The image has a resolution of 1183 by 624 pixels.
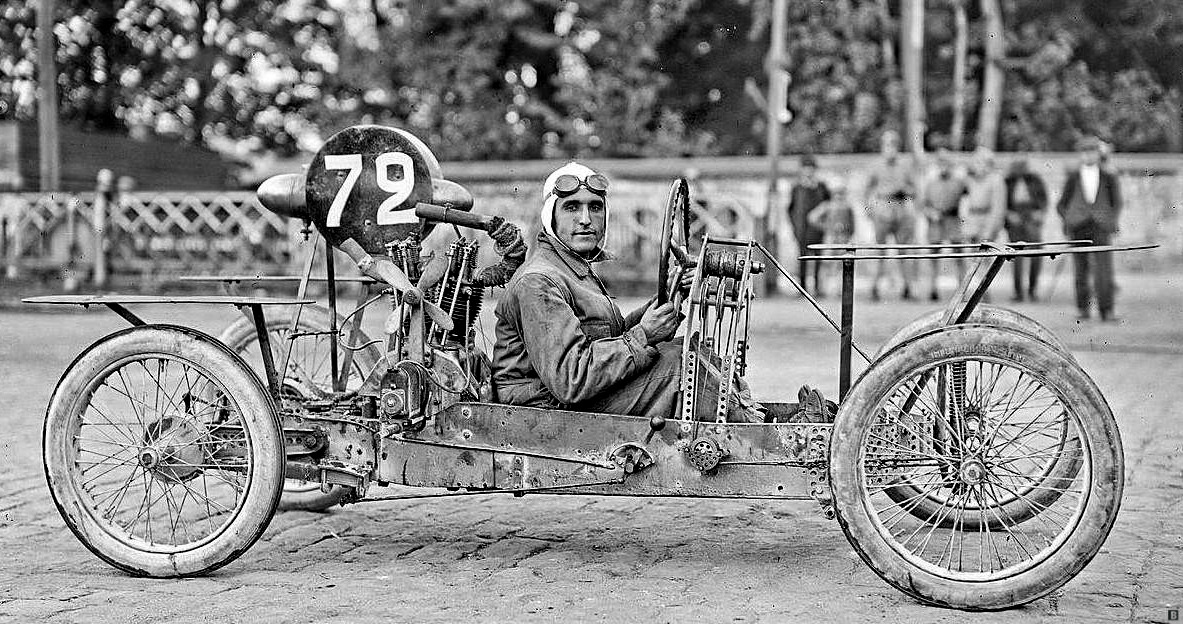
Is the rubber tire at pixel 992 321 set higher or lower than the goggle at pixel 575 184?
lower

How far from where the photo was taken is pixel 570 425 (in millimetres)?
4766

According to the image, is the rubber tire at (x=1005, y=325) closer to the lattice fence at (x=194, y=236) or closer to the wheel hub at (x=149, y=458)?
the wheel hub at (x=149, y=458)

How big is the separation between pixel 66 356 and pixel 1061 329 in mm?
9392

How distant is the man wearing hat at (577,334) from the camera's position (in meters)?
4.72

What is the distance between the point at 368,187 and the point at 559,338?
1035mm

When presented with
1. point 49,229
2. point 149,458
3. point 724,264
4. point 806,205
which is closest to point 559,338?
point 724,264

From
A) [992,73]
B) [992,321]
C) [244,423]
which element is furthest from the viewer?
[992,73]

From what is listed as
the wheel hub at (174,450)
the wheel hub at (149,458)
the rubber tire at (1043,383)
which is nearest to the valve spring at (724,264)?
the rubber tire at (1043,383)

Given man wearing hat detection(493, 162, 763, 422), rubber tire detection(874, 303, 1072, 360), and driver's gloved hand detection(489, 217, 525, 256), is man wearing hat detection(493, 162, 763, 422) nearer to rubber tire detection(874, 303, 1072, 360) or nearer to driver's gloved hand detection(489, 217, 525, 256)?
A: driver's gloved hand detection(489, 217, 525, 256)

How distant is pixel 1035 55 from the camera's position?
103 ft

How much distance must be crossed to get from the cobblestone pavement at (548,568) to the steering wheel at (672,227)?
101 cm

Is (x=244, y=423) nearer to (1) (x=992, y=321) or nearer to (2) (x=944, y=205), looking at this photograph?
(1) (x=992, y=321)

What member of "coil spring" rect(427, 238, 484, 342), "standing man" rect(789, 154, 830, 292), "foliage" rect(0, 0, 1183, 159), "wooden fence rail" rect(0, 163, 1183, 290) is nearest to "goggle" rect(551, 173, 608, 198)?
"coil spring" rect(427, 238, 484, 342)

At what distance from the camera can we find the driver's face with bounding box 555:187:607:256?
496cm
